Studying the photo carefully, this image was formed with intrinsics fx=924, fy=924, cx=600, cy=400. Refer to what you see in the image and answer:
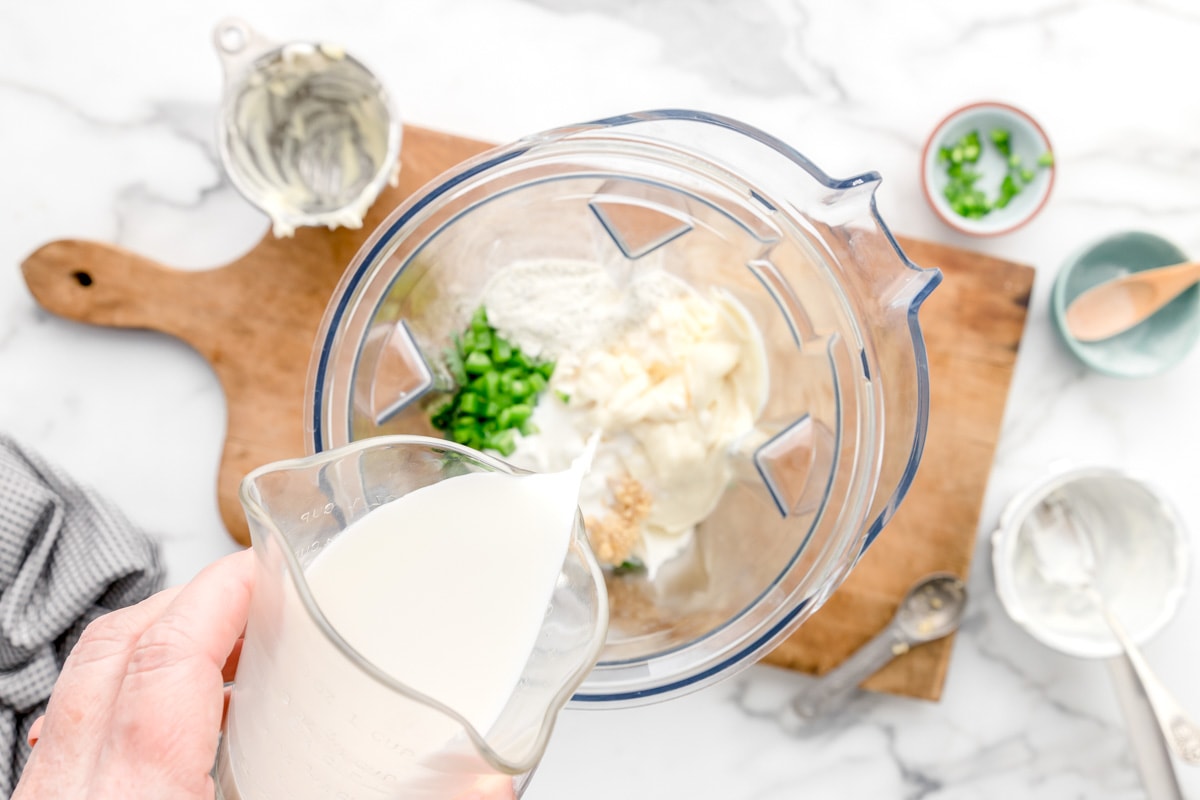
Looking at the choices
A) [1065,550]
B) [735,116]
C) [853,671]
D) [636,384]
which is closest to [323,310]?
[636,384]

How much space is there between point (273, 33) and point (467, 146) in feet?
1.32

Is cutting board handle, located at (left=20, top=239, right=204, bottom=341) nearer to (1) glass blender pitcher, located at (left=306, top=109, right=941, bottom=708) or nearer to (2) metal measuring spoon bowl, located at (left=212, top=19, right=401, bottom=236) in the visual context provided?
(2) metal measuring spoon bowl, located at (left=212, top=19, right=401, bottom=236)

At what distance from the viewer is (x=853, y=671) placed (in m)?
1.44

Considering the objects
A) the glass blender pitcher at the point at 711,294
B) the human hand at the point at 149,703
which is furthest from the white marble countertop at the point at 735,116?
the human hand at the point at 149,703

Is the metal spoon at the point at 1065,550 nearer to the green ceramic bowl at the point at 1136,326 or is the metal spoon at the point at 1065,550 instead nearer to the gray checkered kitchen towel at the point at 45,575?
the green ceramic bowl at the point at 1136,326

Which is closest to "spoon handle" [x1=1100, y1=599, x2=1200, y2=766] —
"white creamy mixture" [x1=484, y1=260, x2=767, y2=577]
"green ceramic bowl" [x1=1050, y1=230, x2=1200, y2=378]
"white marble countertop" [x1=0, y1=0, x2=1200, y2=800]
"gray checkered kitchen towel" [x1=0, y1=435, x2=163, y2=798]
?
"white marble countertop" [x1=0, y1=0, x2=1200, y2=800]

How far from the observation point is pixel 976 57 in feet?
5.16

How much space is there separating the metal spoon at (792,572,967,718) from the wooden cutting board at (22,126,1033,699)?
23 millimetres

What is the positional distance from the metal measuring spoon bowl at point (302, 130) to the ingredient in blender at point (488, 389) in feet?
0.81

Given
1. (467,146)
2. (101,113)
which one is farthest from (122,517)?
(467,146)

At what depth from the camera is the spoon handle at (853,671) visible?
143 cm

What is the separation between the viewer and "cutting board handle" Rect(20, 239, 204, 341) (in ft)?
4.67

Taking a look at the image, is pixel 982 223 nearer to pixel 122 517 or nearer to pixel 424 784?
pixel 424 784

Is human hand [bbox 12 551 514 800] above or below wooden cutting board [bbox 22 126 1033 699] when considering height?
below
